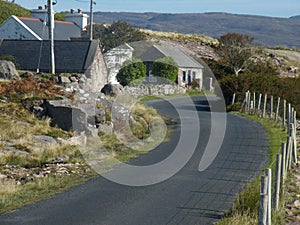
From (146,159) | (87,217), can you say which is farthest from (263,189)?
(146,159)

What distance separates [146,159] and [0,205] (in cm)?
699

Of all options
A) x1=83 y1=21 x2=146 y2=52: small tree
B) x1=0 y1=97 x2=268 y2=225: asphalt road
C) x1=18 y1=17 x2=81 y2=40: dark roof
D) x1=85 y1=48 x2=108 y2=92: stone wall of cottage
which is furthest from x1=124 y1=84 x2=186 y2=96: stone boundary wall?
x1=0 y1=97 x2=268 y2=225: asphalt road

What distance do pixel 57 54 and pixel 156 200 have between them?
99.8 feet

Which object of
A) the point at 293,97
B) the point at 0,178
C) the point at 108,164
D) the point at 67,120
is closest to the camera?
the point at 0,178

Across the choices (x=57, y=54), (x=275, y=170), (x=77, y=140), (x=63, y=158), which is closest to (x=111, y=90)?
(x=77, y=140)

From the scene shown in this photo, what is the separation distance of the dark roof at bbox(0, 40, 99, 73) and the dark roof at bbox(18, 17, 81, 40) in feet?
29.8

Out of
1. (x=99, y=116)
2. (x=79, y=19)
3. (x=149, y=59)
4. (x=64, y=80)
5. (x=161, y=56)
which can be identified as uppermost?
(x=79, y=19)

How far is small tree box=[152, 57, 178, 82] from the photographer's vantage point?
61.1 meters

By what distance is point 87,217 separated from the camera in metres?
9.91

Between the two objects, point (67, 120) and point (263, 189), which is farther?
point (67, 120)

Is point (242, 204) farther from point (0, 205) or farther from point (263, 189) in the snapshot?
point (0, 205)

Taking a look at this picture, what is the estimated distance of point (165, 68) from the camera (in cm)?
6169

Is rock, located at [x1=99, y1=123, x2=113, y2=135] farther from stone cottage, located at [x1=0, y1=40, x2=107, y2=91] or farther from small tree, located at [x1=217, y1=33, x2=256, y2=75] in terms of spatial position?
small tree, located at [x1=217, y1=33, x2=256, y2=75]

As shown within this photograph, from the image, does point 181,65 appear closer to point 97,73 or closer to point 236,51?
point 236,51
